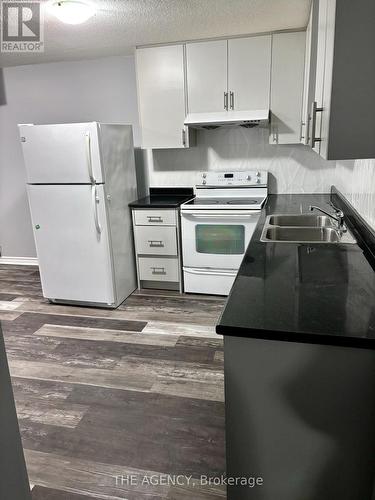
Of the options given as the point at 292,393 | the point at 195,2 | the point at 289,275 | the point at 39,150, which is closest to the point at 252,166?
the point at 195,2

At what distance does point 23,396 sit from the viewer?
2229mm

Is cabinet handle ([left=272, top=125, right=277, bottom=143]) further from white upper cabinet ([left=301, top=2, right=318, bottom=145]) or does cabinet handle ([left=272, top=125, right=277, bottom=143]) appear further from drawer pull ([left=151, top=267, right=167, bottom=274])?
drawer pull ([left=151, top=267, right=167, bottom=274])

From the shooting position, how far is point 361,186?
6.62 feet

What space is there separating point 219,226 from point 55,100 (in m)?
2.38

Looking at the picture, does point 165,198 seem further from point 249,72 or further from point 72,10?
point 72,10

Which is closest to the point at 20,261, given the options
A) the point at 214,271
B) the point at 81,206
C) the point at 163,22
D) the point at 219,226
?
the point at 81,206

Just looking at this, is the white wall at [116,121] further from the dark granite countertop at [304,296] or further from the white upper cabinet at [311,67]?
the dark granite countertop at [304,296]

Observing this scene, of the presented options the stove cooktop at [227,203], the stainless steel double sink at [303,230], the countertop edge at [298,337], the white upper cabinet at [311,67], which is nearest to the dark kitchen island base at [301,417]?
the countertop edge at [298,337]

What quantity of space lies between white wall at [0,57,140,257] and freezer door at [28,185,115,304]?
116 cm

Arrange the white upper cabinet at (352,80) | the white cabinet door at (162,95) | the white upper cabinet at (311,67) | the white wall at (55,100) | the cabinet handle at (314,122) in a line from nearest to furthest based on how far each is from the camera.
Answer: the white upper cabinet at (352,80)
the cabinet handle at (314,122)
the white upper cabinet at (311,67)
the white cabinet door at (162,95)
the white wall at (55,100)

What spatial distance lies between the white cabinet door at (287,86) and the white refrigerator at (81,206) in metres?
1.40

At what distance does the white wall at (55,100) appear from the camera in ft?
12.4

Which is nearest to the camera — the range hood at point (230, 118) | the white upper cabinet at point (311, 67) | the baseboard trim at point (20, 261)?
the white upper cabinet at point (311, 67)

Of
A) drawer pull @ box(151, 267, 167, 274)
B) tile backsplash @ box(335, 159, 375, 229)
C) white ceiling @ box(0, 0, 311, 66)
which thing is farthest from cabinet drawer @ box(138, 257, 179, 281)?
white ceiling @ box(0, 0, 311, 66)
